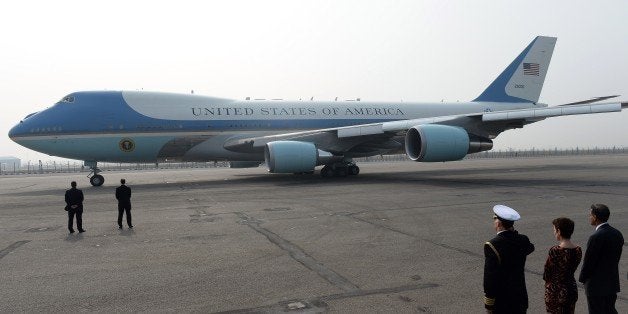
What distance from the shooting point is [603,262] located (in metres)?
3.86

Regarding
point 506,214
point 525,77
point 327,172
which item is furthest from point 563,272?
point 525,77

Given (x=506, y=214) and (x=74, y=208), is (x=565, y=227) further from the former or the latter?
(x=74, y=208)

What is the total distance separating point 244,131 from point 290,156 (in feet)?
14.3

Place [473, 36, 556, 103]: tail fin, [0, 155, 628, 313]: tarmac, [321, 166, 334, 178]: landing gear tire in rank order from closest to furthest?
[0, 155, 628, 313]: tarmac < [321, 166, 334, 178]: landing gear tire < [473, 36, 556, 103]: tail fin

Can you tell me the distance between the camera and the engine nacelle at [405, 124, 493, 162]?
18.2 m

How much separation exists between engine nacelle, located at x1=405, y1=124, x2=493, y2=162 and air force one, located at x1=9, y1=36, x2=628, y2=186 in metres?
0.04

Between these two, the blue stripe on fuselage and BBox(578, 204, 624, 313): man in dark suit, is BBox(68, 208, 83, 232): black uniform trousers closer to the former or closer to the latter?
BBox(578, 204, 624, 313): man in dark suit

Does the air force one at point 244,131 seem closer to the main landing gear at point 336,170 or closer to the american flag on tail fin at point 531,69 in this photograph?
the main landing gear at point 336,170

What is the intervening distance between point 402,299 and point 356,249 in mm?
2407

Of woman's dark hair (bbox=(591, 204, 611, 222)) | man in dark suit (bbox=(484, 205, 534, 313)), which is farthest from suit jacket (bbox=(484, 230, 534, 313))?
woman's dark hair (bbox=(591, 204, 611, 222))

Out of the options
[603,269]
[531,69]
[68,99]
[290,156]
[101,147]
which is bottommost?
[603,269]

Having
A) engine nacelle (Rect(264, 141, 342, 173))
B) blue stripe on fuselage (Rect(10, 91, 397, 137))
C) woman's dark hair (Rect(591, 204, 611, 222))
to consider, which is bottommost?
woman's dark hair (Rect(591, 204, 611, 222))

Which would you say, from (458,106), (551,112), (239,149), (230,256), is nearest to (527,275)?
(230,256)

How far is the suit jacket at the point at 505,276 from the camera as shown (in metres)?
3.67
